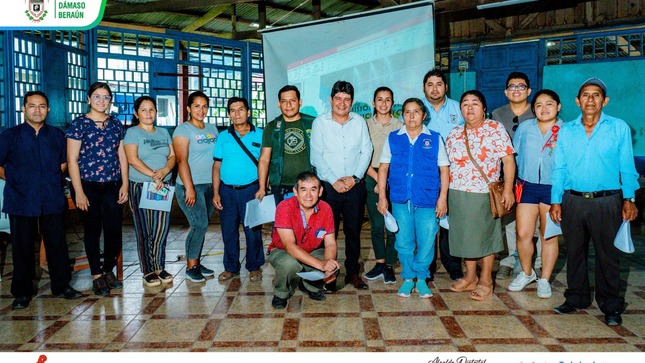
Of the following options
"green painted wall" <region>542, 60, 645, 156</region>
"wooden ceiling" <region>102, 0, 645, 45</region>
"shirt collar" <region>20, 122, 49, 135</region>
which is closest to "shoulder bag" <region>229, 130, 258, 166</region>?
"shirt collar" <region>20, 122, 49, 135</region>

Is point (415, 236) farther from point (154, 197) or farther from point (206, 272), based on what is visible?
point (154, 197)

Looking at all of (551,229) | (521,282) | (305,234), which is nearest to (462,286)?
(521,282)

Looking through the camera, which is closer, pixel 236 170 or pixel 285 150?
pixel 285 150

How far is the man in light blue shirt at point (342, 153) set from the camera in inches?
135

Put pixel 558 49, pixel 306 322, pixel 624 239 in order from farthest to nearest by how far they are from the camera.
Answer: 1. pixel 558 49
2. pixel 306 322
3. pixel 624 239

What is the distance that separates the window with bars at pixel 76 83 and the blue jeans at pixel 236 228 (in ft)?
12.1

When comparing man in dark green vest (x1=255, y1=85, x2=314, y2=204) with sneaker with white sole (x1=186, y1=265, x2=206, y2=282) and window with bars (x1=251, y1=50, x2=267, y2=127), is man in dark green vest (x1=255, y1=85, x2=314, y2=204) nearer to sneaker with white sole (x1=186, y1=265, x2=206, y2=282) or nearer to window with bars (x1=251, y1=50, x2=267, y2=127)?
sneaker with white sole (x1=186, y1=265, x2=206, y2=282)

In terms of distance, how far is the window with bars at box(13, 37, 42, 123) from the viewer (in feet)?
18.1

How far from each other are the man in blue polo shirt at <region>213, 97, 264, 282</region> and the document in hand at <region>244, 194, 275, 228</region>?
15cm

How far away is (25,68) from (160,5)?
2.52 m

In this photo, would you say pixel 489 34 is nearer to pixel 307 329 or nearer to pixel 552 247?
pixel 552 247

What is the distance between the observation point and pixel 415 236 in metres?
3.42

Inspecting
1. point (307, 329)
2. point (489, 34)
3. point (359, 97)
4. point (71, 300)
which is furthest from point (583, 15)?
point (71, 300)

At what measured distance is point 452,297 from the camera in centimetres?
338
